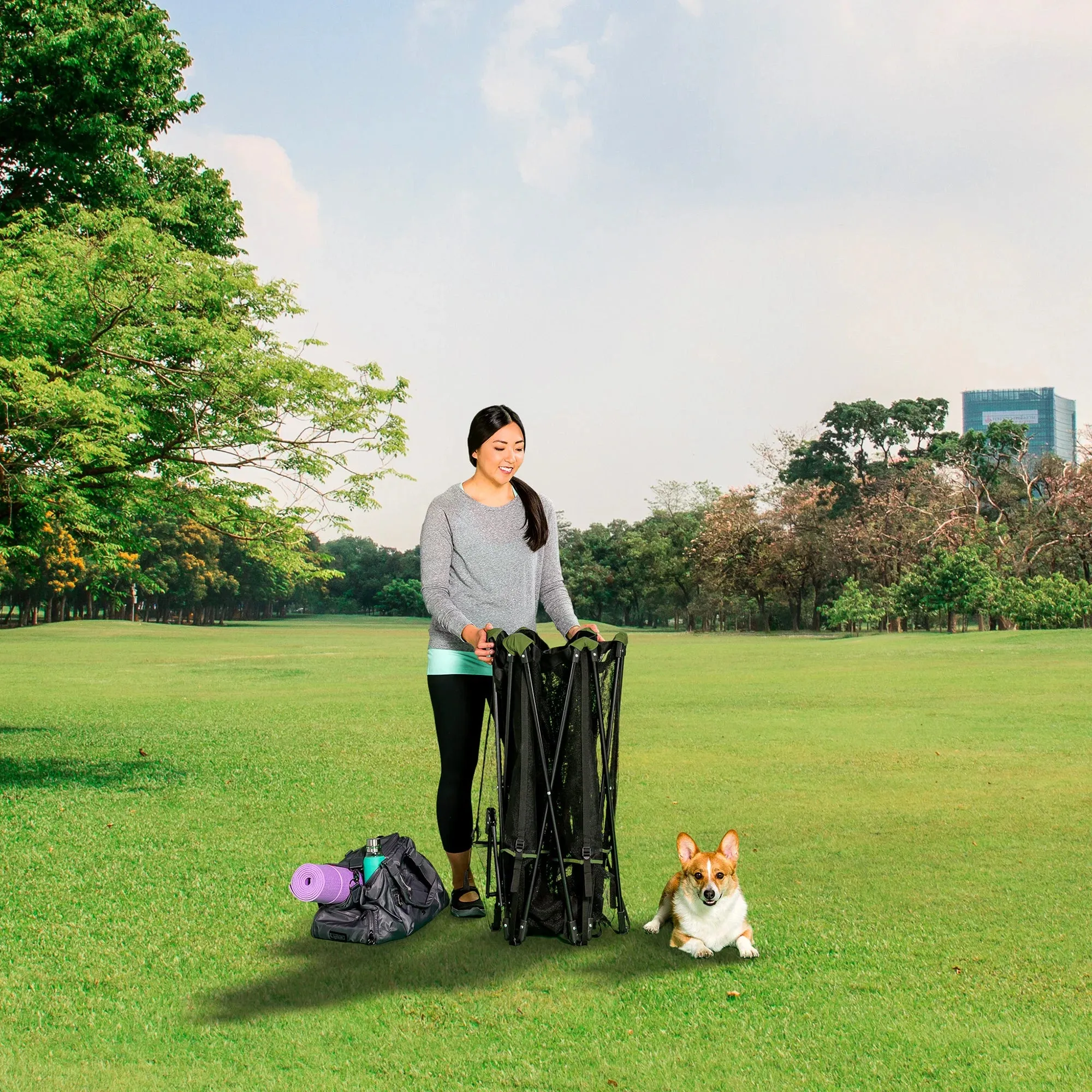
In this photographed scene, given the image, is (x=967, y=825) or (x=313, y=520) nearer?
(x=967, y=825)

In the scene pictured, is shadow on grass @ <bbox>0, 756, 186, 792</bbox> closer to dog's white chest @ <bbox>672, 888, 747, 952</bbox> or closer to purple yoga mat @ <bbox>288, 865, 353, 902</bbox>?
purple yoga mat @ <bbox>288, 865, 353, 902</bbox>

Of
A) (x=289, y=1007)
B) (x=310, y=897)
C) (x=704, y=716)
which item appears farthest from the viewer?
(x=704, y=716)

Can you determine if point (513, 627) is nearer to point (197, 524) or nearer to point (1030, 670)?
point (197, 524)

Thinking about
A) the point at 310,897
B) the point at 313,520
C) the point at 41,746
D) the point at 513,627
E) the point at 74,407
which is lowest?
the point at 41,746

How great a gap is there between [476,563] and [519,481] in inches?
17.9

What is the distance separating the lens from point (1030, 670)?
23.2 metres

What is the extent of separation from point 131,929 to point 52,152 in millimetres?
14807

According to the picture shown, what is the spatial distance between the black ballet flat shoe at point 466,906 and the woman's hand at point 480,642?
53.2 inches

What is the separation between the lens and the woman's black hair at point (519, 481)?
4715 millimetres

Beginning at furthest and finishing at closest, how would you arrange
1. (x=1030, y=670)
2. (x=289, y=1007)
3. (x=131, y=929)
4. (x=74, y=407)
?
(x=1030, y=670)
(x=74, y=407)
(x=131, y=929)
(x=289, y=1007)

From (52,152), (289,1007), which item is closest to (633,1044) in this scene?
(289,1007)

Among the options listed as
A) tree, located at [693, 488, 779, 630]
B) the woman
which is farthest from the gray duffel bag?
tree, located at [693, 488, 779, 630]

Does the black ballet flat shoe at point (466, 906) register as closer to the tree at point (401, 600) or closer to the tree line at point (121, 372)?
the tree line at point (121, 372)

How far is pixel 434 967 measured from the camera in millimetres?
Result: 4426
